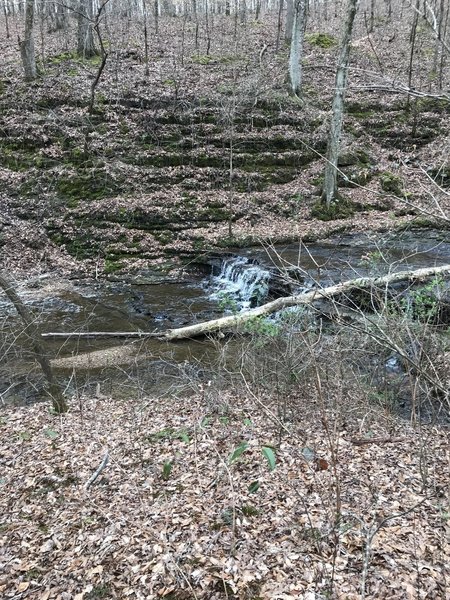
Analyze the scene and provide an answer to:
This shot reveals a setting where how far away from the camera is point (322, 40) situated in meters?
28.3

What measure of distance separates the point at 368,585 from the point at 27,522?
3230 millimetres

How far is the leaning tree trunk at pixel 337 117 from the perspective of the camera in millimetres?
13750

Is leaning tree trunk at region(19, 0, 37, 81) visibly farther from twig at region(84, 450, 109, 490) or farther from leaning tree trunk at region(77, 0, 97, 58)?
twig at region(84, 450, 109, 490)

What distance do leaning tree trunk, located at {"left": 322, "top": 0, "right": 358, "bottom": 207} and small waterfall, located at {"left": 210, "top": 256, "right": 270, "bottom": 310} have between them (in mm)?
3712

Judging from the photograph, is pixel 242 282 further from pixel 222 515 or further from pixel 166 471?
pixel 222 515

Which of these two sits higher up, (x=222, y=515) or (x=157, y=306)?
(x=222, y=515)

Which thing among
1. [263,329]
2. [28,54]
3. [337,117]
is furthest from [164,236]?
[28,54]

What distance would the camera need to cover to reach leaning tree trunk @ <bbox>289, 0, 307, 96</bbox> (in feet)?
65.7

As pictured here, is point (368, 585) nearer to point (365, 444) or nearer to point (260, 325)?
point (365, 444)

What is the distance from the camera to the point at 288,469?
4.68m

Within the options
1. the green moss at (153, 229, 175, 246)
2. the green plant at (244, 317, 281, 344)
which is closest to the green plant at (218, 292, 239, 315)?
the green plant at (244, 317, 281, 344)

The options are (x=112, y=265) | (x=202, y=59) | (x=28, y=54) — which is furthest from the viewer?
(x=202, y=59)

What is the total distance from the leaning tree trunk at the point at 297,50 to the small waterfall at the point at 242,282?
12475 mm

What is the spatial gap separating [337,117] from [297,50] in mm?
8596
